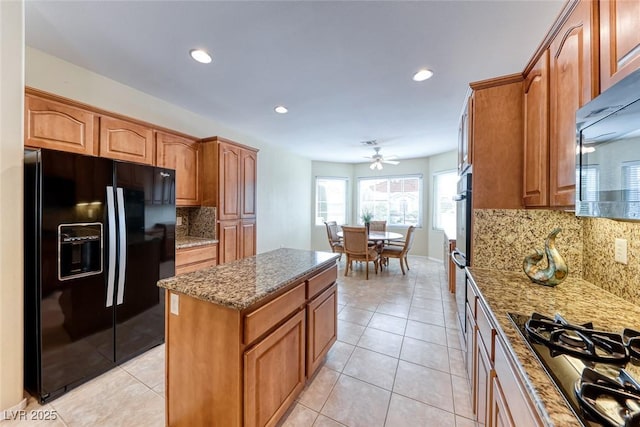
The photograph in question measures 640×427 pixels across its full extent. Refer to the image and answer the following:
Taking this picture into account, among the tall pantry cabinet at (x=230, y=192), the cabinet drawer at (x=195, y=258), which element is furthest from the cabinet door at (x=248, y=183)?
the cabinet drawer at (x=195, y=258)

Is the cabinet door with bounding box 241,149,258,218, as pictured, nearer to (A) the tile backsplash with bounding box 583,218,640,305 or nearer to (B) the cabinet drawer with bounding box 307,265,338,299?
(B) the cabinet drawer with bounding box 307,265,338,299

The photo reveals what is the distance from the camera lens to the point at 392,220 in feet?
22.0

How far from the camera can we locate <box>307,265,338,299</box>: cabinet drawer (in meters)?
1.70

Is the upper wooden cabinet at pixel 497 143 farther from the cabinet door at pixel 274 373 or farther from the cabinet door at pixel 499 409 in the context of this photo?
the cabinet door at pixel 274 373

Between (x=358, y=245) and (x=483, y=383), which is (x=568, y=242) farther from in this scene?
(x=358, y=245)

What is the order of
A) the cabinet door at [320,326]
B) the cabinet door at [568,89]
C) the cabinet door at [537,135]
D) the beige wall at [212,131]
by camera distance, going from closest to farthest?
the cabinet door at [568,89]
the cabinet door at [537,135]
the cabinet door at [320,326]
the beige wall at [212,131]

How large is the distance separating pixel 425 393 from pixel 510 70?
289 centimetres

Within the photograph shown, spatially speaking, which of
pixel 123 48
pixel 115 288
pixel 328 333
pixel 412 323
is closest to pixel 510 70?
pixel 412 323

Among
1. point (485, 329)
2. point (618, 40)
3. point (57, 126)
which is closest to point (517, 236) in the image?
point (485, 329)

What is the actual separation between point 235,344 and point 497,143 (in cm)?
211

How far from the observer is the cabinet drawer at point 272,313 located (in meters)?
1.17

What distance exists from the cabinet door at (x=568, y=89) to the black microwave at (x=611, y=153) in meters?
0.24

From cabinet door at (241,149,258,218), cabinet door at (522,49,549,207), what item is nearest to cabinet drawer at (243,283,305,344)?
cabinet door at (522,49,549,207)

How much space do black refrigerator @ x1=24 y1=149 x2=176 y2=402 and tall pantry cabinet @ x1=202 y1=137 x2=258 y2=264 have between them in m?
0.93
